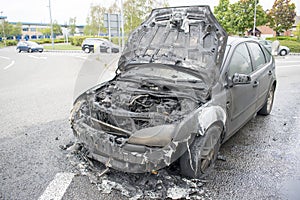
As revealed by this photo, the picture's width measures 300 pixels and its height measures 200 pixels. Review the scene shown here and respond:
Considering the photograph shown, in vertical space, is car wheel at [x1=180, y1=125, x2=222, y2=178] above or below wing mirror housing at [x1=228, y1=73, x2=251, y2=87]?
below

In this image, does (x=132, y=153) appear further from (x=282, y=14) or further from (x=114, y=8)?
(x=282, y=14)

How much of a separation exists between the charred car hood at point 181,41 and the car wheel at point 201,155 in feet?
2.07

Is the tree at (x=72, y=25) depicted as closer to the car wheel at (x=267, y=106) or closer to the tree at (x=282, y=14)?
the tree at (x=282, y=14)

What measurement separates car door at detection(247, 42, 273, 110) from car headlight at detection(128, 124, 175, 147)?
7.32ft

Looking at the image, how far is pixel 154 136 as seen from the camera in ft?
8.04

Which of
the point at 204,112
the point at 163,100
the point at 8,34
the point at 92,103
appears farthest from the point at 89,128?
the point at 8,34

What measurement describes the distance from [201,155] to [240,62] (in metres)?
1.58

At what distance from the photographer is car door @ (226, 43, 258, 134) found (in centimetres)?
325

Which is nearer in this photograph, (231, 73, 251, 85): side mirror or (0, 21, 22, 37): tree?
(231, 73, 251, 85): side mirror

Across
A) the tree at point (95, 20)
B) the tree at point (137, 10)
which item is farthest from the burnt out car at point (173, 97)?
the tree at point (95, 20)

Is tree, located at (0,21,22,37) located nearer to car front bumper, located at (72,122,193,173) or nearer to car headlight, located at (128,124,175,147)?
car front bumper, located at (72,122,193,173)

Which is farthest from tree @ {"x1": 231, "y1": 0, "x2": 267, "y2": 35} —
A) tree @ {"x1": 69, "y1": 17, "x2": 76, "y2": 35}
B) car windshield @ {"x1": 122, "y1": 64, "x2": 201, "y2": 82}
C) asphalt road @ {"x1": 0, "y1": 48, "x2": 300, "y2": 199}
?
tree @ {"x1": 69, "y1": 17, "x2": 76, "y2": 35}

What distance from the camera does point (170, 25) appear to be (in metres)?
→ 3.75

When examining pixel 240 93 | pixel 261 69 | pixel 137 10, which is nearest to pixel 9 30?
pixel 137 10
